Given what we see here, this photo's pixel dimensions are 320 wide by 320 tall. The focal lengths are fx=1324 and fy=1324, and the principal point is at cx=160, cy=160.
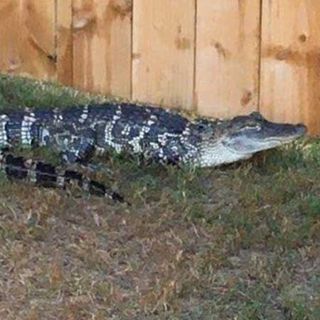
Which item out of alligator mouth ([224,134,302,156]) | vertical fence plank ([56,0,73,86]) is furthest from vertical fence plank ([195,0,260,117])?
vertical fence plank ([56,0,73,86])

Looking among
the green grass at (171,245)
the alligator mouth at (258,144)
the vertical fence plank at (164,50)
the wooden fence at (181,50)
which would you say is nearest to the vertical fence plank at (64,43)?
the wooden fence at (181,50)

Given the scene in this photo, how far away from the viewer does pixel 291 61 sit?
258 inches

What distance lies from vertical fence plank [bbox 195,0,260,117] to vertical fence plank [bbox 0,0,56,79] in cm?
98

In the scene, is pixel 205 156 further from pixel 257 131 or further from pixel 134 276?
pixel 134 276

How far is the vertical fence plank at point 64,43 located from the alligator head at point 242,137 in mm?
1230

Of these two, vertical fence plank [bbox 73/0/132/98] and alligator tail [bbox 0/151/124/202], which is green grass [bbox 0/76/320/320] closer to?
alligator tail [bbox 0/151/124/202]

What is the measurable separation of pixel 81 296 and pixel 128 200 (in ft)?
3.29

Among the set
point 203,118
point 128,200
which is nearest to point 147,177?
point 128,200

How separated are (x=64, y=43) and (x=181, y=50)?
764 millimetres

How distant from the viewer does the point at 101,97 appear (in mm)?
7227

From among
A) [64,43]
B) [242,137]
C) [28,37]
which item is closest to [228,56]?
[242,137]

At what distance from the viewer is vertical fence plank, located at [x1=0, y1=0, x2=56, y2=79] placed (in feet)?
24.3

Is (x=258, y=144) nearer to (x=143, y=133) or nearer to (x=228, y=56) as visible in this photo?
(x=143, y=133)

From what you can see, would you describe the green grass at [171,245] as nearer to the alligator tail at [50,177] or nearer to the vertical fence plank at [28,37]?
the alligator tail at [50,177]
